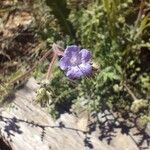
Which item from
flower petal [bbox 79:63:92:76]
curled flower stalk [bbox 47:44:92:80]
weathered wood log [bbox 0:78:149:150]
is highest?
curled flower stalk [bbox 47:44:92:80]

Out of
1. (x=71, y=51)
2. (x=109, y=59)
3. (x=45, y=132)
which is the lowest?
(x=45, y=132)

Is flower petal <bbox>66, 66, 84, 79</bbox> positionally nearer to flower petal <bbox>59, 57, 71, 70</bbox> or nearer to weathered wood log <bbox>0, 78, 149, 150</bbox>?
flower petal <bbox>59, 57, 71, 70</bbox>

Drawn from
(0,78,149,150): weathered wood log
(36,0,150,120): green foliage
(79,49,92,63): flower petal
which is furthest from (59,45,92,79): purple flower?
(0,78,149,150): weathered wood log

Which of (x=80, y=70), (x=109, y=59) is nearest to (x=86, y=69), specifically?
(x=80, y=70)

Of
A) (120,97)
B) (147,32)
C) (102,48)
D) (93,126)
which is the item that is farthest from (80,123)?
(147,32)

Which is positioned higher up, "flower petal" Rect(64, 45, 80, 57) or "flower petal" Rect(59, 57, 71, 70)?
"flower petal" Rect(64, 45, 80, 57)

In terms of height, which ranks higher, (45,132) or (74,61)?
(74,61)

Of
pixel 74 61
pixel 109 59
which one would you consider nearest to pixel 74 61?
pixel 74 61

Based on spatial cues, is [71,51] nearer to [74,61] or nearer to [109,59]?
[74,61]

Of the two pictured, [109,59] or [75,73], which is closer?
[75,73]

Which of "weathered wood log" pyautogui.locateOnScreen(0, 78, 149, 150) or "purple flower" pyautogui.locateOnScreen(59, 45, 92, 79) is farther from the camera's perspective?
"weathered wood log" pyautogui.locateOnScreen(0, 78, 149, 150)
